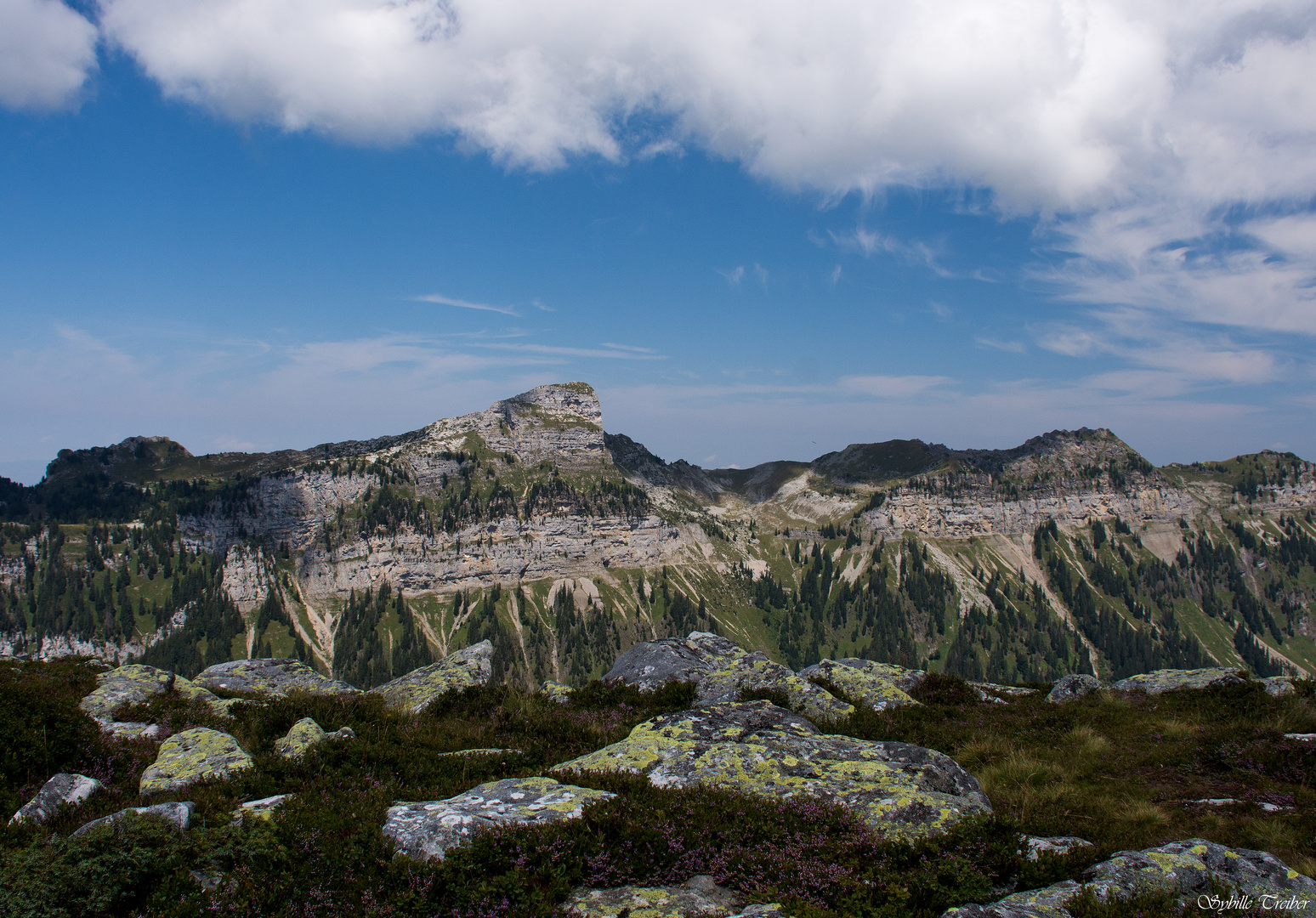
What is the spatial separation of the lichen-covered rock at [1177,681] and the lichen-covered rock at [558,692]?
21927mm

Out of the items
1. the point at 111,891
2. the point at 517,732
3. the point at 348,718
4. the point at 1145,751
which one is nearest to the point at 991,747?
the point at 1145,751

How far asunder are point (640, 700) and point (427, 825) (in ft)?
37.3

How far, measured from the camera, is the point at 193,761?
41.5 feet

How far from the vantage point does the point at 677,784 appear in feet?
39.1

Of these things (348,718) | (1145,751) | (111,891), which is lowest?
(1145,751)

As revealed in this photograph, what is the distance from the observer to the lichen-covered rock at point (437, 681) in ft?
68.0

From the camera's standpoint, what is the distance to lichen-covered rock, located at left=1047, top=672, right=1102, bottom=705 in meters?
25.9

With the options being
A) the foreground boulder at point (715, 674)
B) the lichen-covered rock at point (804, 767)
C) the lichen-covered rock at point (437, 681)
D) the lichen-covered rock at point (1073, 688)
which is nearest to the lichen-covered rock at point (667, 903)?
the lichen-covered rock at point (804, 767)

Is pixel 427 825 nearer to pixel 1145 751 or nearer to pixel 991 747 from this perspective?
pixel 991 747

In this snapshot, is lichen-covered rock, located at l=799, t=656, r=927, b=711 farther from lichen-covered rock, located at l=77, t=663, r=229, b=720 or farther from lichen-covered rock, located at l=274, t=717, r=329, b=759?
lichen-covered rock, located at l=77, t=663, r=229, b=720

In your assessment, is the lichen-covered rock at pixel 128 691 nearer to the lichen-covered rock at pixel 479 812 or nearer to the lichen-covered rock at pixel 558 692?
the lichen-covered rock at pixel 558 692

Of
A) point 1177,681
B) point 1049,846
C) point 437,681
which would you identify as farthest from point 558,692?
point 1177,681

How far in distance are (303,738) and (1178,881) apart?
1606 centimetres

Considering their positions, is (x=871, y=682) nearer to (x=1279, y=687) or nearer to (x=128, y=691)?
(x=1279, y=687)
